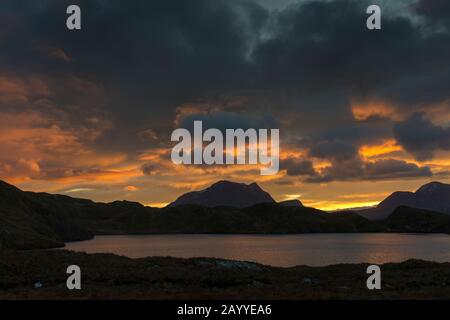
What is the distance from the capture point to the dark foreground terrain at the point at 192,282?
31.7 m

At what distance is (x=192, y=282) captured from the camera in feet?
130

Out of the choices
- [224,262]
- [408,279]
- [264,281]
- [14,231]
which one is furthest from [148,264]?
[14,231]

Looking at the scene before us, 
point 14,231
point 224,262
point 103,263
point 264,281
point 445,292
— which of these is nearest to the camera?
point 445,292

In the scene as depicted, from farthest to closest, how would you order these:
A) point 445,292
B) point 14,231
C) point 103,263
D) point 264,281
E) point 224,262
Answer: point 14,231 < point 224,262 < point 103,263 < point 264,281 < point 445,292

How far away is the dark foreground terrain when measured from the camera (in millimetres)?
31688
